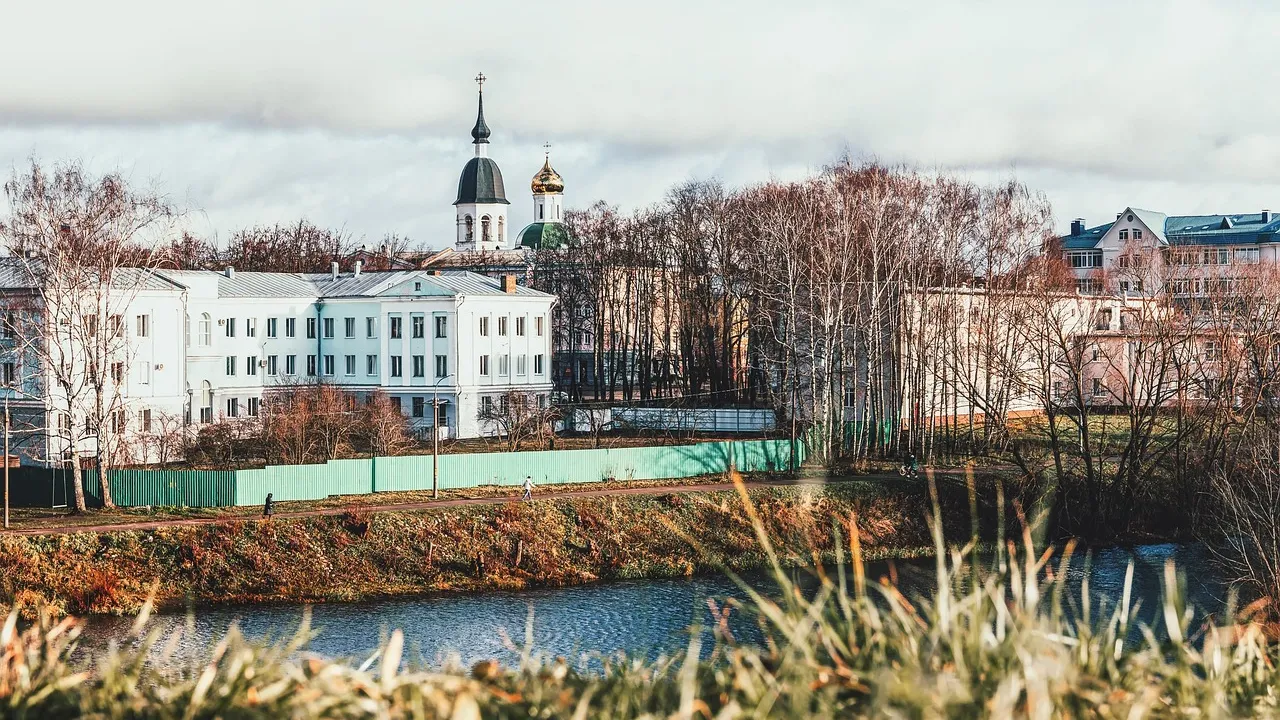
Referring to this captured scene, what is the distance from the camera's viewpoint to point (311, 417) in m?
44.2

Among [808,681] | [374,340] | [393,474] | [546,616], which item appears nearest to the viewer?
[808,681]

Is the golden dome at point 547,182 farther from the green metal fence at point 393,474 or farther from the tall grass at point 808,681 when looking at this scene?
the tall grass at point 808,681

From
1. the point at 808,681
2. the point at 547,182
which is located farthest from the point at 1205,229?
the point at 808,681

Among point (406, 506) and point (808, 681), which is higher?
point (808, 681)

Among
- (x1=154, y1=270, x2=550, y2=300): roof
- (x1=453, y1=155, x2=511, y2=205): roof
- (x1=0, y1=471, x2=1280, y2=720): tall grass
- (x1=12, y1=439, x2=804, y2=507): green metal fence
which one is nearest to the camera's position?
(x1=0, y1=471, x2=1280, y2=720): tall grass

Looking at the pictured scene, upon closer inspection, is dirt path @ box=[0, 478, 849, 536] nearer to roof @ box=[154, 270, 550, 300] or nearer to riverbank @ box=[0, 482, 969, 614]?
riverbank @ box=[0, 482, 969, 614]

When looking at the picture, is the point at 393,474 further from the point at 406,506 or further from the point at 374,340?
the point at 374,340

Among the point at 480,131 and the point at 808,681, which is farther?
the point at 480,131

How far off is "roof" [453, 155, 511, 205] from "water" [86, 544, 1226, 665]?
72500mm

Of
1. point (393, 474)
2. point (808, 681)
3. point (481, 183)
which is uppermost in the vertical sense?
point (481, 183)

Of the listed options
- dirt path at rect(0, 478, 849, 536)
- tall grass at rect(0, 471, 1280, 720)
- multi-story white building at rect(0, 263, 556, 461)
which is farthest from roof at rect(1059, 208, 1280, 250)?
tall grass at rect(0, 471, 1280, 720)

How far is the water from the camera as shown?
24.5 m

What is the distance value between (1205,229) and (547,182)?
45.5 metres

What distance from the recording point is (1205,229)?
80125mm
